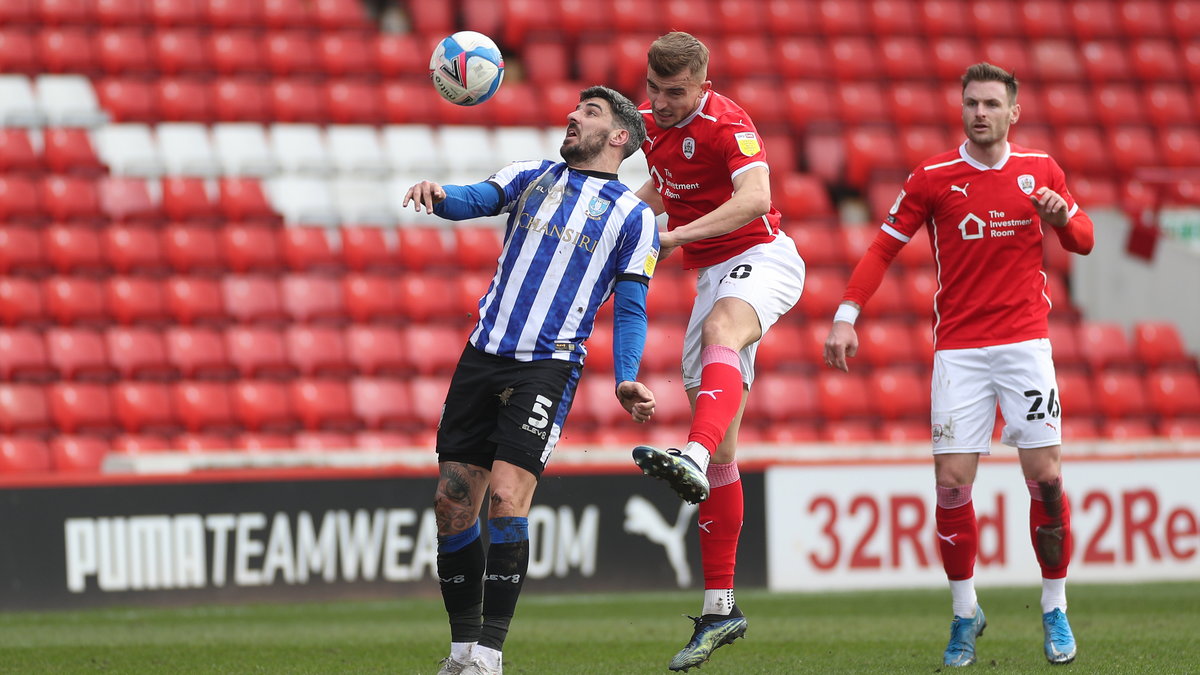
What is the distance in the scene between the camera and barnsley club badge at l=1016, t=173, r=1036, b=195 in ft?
20.7

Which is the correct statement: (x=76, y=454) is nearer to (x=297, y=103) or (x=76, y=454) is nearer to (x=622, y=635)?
(x=297, y=103)

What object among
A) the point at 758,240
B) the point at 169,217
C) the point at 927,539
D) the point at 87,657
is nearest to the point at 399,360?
the point at 169,217

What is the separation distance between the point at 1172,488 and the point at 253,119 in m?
8.29

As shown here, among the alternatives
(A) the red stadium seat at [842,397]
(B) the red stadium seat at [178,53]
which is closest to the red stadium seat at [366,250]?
(B) the red stadium seat at [178,53]

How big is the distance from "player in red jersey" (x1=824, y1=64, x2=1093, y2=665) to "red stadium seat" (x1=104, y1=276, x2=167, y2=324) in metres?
7.29

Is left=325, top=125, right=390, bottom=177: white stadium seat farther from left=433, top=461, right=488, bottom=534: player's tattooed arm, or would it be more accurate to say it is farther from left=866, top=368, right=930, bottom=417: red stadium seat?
left=433, top=461, right=488, bottom=534: player's tattooed arm

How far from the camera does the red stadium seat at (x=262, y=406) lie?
11.6 m

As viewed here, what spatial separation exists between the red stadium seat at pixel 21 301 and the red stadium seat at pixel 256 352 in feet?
4.77

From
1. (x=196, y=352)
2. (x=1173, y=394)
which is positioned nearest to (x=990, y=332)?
(x=196, y=352)

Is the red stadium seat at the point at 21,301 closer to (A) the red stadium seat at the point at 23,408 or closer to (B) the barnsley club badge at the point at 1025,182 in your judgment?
(A) the red stadium seat at the point at 23,408

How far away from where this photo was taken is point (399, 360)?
485 inches

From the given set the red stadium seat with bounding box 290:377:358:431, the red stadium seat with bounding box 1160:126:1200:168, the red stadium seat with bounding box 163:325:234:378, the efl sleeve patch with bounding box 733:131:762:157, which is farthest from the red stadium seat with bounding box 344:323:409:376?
the red stadium seat with bounding box 1160:126:1200:168

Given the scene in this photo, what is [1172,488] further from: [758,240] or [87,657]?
[87,657]

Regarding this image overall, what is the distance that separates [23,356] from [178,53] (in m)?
3.63
